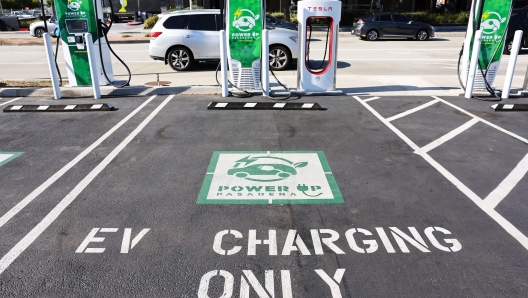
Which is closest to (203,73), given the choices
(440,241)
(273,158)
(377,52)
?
(273,158)

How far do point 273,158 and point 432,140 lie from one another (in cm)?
285

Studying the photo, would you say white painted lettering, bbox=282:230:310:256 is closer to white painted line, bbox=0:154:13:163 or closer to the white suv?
white painted line, bbox=0:154:13:163

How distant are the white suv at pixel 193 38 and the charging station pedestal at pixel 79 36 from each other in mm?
2490

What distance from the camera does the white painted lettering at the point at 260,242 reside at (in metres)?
3.73

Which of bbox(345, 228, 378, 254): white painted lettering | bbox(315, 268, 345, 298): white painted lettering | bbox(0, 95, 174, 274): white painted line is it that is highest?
bbox(0, 95, 174, 274): white painted line

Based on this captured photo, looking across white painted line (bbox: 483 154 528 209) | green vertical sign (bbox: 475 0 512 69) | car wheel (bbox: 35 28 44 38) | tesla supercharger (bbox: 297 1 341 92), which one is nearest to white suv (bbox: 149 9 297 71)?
tesla supercharger (bbox: 297 1 341 92)

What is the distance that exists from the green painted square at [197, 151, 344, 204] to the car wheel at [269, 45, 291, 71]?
723 centimetres

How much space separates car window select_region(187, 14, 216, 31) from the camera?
12.5m

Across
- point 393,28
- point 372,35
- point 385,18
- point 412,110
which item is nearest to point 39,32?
point 372,35

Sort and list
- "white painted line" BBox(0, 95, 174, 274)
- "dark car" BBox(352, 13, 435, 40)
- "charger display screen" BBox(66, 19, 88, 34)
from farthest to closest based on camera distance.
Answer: "dark car" BBox(352, 13, 435, 40)
"charger display screen" BBox(66, 19, 88, 34)
"white painted line" BBox(0, 95, 174, 274)

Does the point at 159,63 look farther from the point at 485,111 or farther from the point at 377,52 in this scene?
→ the point at 485,111

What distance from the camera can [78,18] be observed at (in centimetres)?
959

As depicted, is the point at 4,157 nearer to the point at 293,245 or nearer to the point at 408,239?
the point at 293,245

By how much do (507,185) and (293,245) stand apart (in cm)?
316
